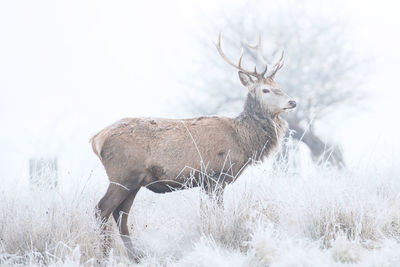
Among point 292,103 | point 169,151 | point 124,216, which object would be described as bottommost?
point 124,216

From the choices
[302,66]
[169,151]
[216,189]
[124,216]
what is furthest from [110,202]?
[302,66]

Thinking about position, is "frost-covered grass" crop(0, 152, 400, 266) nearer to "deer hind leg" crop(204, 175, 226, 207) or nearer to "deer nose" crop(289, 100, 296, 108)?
"deer hind leg" crop(204, 175, 226, 207)

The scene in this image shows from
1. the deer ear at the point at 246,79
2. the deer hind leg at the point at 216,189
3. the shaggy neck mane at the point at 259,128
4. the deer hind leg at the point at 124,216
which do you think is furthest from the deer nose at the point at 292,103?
the deer hind leg at the point at 124,216

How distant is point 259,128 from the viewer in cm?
502

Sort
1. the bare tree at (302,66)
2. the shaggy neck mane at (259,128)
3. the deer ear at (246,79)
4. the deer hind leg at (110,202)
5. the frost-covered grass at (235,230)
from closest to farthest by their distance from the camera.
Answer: the frost-covered grass at (235,230) < the deer hind leg at (110,202) < the shaggy neck mane at (259,128) < the deer ear at (246,79) < the bare tree at (302,66)

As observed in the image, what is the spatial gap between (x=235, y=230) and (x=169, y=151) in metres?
0.90

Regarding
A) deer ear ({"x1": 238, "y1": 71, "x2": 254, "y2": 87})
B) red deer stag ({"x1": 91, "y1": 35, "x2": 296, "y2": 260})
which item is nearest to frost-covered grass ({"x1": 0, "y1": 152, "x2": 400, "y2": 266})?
red deer stag ({"x1": 91, "y1": 35, "x2": 296, "y2": 260})

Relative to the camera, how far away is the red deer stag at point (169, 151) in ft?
14.1

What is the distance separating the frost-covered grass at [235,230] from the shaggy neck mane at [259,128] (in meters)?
0.21

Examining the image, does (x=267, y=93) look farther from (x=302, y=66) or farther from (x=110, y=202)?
(x=302, y=66)

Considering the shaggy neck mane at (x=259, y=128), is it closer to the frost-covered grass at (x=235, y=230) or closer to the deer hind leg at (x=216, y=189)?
the frost-covered grass at (x=235, y=230)

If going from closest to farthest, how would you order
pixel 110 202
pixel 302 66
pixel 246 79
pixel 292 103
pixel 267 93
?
pixel 110 202, pixel 292 103, pixel 267 93, pixel 246 79, pixel 302 66

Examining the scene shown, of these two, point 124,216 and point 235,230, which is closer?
point 235,230

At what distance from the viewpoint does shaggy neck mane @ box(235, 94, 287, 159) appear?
490cm
